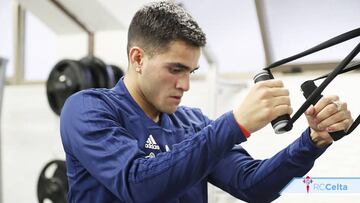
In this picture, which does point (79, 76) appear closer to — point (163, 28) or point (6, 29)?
point (6, 29)

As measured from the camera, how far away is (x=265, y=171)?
1.15 metres

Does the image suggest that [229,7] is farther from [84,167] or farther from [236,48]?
[84,167]

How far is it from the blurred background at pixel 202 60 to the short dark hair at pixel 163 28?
0.87 m

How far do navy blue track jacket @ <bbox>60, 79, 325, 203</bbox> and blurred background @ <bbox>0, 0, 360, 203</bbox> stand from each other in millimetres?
798

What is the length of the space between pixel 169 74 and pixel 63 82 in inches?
63.2

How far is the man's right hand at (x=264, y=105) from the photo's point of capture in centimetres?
83

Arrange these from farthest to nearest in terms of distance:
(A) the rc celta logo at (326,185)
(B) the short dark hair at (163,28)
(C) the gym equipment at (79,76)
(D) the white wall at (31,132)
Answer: (C) the gym equipment at (79,76), (D) the white wall at (31,132), (A) the rc celta logo at (326,185), (B) the short dark hair at (163,28)

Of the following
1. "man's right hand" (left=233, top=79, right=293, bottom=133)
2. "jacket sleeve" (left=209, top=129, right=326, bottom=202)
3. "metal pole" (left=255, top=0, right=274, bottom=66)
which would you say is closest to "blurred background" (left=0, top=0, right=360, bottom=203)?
"metal pole" (left=255, top=0, right=274, bottom=66)

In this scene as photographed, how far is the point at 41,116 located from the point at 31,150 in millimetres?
245

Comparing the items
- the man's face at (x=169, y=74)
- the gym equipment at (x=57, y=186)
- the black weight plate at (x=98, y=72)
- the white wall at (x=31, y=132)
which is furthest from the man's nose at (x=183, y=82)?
the gym equipment at (x=57, y=186)

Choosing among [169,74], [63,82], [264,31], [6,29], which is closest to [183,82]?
[169,74]

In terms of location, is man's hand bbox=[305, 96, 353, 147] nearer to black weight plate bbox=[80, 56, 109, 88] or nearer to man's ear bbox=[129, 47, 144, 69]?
man's ear bbox=[129, 47, 144, 69]

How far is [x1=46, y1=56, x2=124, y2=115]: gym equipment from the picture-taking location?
2498 millimetres

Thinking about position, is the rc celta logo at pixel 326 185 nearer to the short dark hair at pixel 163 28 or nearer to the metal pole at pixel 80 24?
the short dark hair at pixel 163 28
